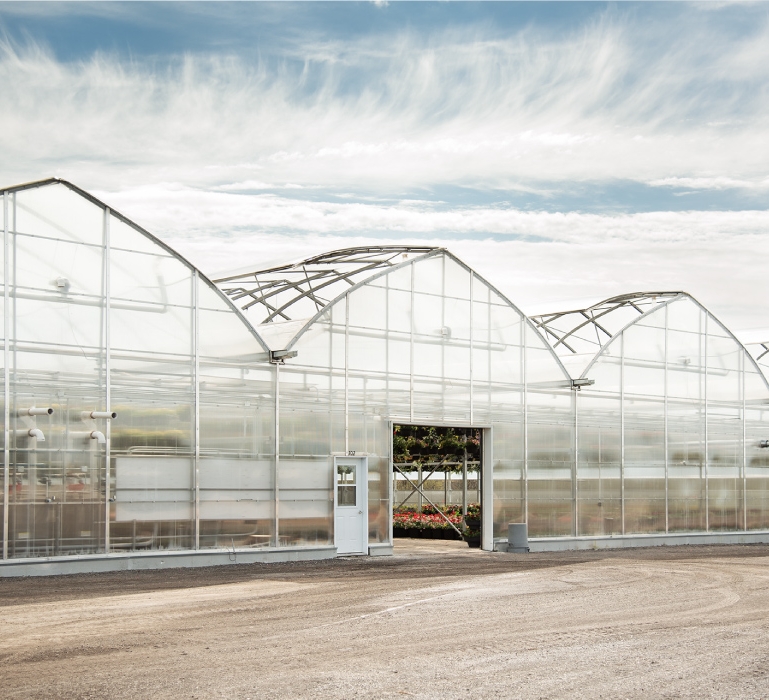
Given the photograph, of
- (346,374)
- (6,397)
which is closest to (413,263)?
(346,374)

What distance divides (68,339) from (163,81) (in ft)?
19.0

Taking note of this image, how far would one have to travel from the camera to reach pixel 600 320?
31.6 meters

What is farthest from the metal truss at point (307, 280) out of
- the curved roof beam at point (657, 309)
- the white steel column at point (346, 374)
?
the curved roof beam at point (657, 309)

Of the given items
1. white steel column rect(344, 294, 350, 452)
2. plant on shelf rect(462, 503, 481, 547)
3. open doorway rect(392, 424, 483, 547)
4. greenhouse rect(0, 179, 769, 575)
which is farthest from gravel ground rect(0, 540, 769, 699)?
open doorway rect(392, 424, 483, 547)

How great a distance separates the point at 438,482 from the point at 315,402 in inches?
645

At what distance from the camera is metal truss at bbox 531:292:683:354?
31328 mm

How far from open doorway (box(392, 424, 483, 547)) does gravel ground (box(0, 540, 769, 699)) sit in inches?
462

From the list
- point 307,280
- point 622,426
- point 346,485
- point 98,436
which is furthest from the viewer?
point 622,426

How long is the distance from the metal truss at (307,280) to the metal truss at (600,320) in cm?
737

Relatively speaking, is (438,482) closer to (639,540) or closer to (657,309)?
(639,540)

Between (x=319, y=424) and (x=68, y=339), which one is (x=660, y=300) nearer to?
(x=319, y=424)

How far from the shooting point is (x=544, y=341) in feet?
95.6

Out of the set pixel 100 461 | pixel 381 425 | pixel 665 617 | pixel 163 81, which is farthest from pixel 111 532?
pixel 665 617

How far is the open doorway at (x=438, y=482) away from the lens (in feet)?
112
